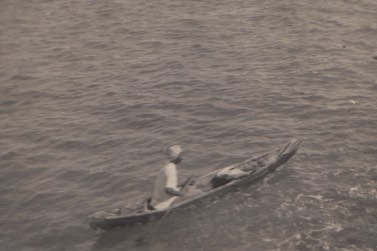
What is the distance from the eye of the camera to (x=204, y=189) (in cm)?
1298

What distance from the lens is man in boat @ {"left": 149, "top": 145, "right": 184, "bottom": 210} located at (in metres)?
11.9

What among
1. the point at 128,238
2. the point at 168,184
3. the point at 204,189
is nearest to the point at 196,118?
the point at 204,189

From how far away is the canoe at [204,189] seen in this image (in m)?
11.8

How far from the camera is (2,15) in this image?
30.0 meters

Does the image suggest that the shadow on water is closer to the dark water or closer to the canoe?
the dark water

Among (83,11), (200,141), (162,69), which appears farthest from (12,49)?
(200,141)

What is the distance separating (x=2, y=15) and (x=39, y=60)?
890cm

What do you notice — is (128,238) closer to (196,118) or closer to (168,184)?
(168,184)

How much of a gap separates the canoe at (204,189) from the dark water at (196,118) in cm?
27

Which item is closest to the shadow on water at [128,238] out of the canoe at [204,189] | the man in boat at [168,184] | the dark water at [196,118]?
the dark water at [196,118]

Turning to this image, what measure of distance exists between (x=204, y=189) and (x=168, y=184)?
4.56 feet

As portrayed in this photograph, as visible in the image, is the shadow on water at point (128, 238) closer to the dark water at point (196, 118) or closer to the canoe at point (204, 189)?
the dark water at point (196, 118)

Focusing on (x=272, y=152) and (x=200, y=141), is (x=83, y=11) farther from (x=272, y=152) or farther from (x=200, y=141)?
(x=272, y=152)

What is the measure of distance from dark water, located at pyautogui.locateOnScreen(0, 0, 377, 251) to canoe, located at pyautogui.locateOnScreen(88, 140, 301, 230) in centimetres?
27
